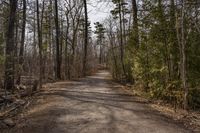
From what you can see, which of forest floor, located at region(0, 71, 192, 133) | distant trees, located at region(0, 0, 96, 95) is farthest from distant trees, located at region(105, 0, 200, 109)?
distant trees, located at region(0, 0, 96, 95)

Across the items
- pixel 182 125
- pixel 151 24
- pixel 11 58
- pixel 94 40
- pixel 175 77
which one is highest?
pixel 94 40

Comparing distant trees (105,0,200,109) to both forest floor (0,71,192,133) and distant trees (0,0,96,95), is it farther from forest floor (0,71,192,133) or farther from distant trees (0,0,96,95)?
distant trees (0,0,96,95)

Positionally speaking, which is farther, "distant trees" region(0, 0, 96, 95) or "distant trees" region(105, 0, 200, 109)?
"distant trees" region(0, 0, 96, 95)

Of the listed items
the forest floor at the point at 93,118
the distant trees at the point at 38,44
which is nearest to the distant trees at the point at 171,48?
the forest floor at the point at 93,118

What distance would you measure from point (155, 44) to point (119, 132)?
6605 millimetres

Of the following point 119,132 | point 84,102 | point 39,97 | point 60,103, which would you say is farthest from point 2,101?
point 119,132

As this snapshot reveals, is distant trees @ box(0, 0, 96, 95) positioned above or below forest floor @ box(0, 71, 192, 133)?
above

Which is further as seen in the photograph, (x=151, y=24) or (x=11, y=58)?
(x=11, y=58)

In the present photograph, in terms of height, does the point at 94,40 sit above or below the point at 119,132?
above

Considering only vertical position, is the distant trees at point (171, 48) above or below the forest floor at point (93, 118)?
above

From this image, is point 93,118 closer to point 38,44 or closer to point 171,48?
point 171,48

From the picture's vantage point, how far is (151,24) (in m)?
13.3

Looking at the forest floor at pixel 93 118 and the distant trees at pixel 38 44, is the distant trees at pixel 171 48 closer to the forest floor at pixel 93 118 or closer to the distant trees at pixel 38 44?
the forest floor at pixel 93 118

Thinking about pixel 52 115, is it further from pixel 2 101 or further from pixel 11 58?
pixel 11 58
